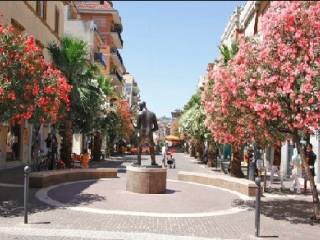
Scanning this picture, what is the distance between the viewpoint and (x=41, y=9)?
113 ft

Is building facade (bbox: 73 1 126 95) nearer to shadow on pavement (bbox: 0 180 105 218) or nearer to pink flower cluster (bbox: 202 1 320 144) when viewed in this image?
shadow on pavement (bbox: 0 180 105 218)

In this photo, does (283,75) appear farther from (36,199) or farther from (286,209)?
(36,199)

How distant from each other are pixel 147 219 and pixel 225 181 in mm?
7517

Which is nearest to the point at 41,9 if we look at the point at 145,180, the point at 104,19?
the point at 145,180

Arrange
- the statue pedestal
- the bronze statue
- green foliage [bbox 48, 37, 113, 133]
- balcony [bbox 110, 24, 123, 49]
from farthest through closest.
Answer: balcony [bbox 110, 24, 123, 49], green foliage [bbox 48, 37, 113, 133], the bronze statue, the statue pedestal

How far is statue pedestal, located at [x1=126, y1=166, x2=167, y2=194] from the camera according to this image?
1673 centimetres

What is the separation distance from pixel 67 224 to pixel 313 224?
215 inches

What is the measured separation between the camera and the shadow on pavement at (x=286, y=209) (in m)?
13.1

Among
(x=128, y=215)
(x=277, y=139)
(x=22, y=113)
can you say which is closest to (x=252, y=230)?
(x=128, y=215)

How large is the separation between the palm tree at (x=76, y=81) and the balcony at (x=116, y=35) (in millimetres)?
43177

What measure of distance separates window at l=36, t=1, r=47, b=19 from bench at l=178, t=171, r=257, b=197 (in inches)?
648

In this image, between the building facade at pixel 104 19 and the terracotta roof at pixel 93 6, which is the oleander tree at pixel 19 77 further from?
the terracotta roof at pixel 93 6

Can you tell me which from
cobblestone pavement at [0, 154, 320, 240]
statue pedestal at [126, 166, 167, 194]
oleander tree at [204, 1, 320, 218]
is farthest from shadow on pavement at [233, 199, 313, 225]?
statue pedestal at [126, 166, 167, 194]

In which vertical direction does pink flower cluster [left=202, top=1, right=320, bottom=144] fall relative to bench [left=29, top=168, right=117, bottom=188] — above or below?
above
